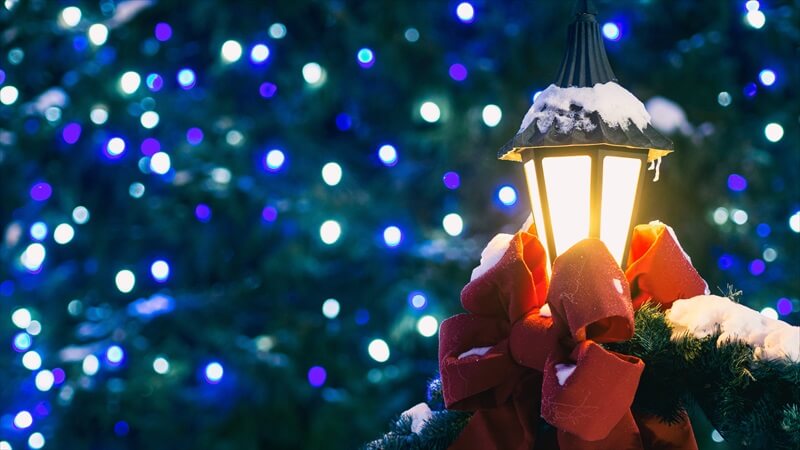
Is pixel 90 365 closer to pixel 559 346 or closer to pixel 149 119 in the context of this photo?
pixel 149 119

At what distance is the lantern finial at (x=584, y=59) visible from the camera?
1119mm

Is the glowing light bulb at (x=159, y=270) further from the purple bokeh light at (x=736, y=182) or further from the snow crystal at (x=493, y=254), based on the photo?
the snow crystal at (x=493, y=254)

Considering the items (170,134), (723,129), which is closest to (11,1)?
(170,134)

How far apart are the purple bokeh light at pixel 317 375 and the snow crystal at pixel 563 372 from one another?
2.65m

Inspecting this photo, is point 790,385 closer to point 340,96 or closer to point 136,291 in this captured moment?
point 340,96

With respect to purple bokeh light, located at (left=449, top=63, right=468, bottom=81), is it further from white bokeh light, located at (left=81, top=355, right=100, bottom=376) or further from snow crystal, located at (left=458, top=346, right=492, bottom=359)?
snow crystal, located at (left=458, top=346, right=492, bottom=359)

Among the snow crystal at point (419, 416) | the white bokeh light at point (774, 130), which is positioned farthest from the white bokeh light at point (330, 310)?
the snow crystal at point (419, 416)

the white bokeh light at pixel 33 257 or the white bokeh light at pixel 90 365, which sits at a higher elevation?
the white bokeh light at pixel 33 257

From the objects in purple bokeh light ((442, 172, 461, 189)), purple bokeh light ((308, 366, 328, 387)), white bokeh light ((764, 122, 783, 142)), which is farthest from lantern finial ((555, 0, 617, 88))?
white bokeh light ((764, 122, 783, 142))

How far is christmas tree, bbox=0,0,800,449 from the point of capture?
339cm

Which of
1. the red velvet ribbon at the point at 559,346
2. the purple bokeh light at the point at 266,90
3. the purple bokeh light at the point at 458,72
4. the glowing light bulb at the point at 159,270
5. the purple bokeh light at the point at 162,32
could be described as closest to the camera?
the red velvet ribbon at the point at 559,346

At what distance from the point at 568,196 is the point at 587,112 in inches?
4.2

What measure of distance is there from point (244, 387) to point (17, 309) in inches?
44.2

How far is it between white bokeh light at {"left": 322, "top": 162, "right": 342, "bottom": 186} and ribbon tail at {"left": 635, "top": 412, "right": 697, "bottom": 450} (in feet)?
8.31
